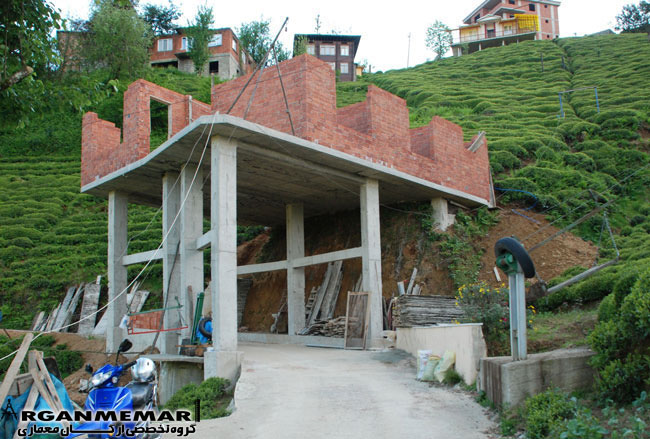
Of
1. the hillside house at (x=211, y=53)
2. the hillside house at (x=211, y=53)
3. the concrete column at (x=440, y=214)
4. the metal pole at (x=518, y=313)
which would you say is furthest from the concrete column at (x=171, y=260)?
the hillside house at (x=211, y=53)

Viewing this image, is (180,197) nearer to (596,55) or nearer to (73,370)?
(73,370)

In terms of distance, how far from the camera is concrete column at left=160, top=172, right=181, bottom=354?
51.0ft

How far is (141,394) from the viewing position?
21.8 feet

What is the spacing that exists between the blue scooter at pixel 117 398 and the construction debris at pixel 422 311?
30.1 ft

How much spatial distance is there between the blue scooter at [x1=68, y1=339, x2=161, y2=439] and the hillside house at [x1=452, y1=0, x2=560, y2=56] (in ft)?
211

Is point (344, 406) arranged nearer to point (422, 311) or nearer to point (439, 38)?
point (422, 311)

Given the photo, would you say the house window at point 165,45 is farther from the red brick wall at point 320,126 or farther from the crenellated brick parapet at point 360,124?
the crenellated brick parapet at point 360,124

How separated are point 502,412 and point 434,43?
67959 millimetres

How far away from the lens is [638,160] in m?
23.9

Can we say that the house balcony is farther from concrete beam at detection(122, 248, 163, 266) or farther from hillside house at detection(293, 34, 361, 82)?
concrete beam at detection(122, 248, 163, 266)

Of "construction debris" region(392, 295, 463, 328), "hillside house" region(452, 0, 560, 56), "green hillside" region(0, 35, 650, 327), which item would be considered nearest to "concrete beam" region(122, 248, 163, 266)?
"green hillside" region(0, 35, 650, 327)

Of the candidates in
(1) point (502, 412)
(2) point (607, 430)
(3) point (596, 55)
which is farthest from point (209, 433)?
(3) point (596, 55)

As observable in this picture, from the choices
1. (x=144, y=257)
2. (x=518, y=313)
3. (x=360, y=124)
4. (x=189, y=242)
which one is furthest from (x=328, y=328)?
(x=518, y=313)

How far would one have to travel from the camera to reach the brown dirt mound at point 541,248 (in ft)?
59.8
